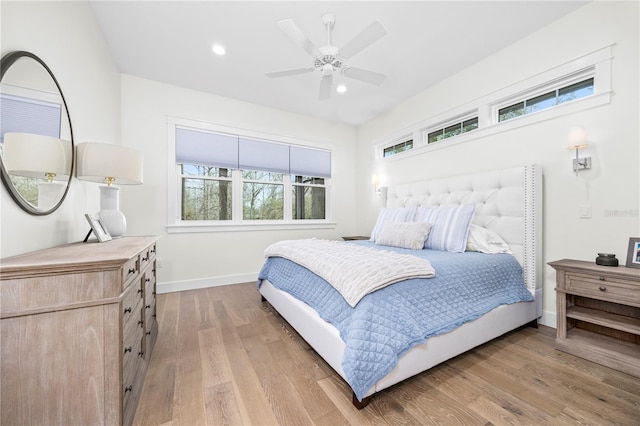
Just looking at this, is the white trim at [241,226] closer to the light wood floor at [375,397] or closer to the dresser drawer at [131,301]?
the light wood floor at [375,397]

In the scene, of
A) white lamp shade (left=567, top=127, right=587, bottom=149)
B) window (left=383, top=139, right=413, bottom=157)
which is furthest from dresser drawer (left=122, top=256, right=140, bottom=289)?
window (left=383, top=139, right=413, bottom=157)

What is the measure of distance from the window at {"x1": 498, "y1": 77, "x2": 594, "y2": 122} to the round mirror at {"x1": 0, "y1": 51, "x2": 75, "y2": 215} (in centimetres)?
386

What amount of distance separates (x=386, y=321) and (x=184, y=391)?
1.26 meters

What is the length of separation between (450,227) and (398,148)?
202cm

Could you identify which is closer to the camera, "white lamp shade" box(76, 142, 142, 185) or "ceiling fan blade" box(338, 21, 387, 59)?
"white lamp shade" box(76, 142, 142, 185)

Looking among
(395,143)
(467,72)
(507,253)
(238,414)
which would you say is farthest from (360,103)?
(238,414)

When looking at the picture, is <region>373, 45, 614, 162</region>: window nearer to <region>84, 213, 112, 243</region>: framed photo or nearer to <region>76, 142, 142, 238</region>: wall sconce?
<region>76, 142, 142, 238</region>: wall sconce

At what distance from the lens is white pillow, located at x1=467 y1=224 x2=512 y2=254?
7.79 ft

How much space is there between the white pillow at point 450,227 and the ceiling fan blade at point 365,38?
178 centimetres

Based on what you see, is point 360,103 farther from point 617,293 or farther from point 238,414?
point 238,414

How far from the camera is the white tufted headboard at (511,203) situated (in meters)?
2.29

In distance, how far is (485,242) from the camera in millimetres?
2396

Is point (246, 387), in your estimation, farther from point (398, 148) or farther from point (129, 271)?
point (398, 148)

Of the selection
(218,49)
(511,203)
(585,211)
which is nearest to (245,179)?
(218,49)
